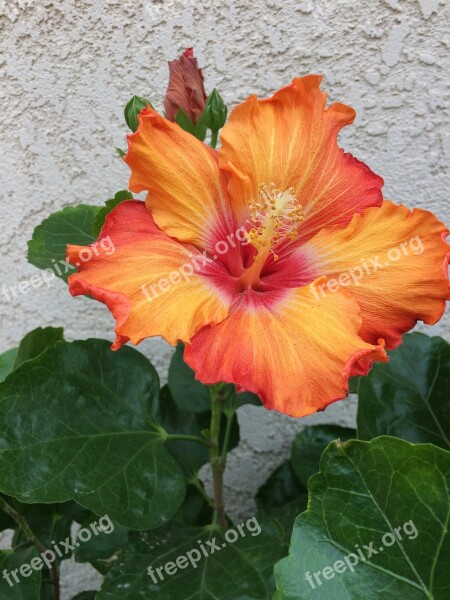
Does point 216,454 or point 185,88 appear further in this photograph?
point 216,454

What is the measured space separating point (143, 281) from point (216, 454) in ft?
1.54

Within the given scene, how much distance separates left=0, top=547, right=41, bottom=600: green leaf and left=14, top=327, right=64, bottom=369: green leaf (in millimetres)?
348

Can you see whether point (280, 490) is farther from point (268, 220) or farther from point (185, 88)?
point (185, 88)

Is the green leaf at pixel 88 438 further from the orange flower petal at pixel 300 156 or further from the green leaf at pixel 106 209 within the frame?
the orange flower petal at pixel 300 156

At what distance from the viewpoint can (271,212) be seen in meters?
0.86

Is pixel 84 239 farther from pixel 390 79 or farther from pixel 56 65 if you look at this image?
pixel 390 79

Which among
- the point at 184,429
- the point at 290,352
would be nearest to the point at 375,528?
the point at 290,352

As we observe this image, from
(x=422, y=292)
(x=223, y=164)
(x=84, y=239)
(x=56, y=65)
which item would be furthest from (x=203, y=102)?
(x=56, y=65)

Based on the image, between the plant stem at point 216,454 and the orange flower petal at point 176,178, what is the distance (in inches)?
11.5

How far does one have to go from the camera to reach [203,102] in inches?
36.6

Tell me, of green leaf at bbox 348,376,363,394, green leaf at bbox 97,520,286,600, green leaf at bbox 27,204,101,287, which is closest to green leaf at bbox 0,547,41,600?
green leaf at bbox 97,520,286,600

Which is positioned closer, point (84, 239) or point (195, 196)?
point (195, 196)

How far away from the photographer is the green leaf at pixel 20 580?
1.03 m

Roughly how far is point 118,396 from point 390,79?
2.77 ft
